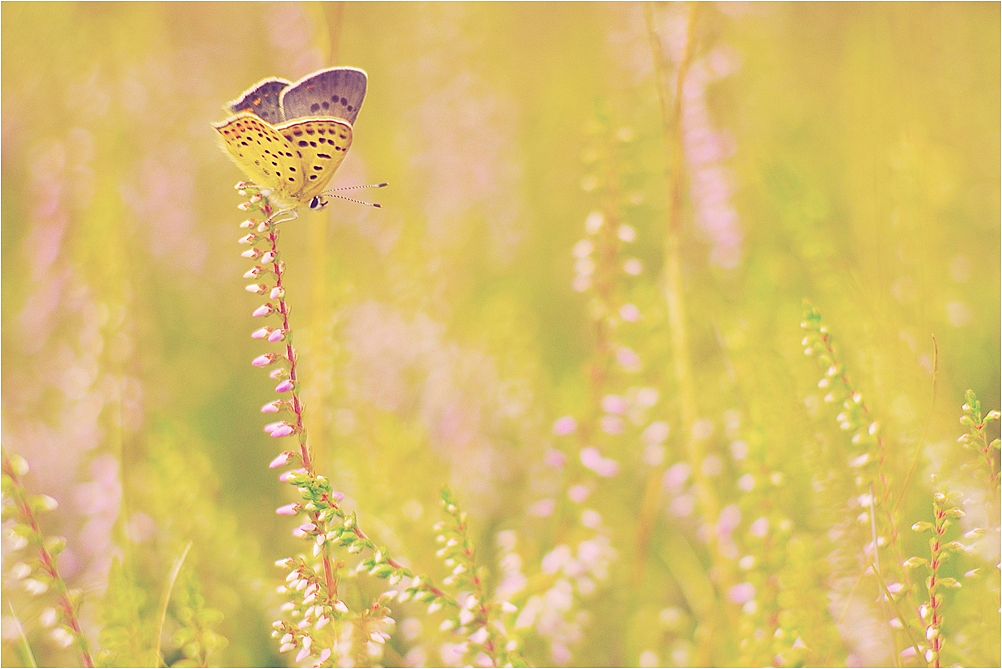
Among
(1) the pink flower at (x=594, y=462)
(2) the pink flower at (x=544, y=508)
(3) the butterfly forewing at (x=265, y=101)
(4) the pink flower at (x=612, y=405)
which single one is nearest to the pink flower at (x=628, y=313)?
(4) the pink flower at (x=612, y=405)

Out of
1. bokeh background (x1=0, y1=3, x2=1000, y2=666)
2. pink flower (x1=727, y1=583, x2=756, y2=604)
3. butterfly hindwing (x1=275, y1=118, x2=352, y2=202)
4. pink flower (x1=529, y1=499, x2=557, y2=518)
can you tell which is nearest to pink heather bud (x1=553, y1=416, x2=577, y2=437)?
bokeh background (x1=0, y1=3, x2=1000, y2=666)

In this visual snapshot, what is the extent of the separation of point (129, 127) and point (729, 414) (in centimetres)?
294

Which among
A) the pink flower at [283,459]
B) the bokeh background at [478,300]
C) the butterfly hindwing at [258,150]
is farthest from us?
the bokeh background at [478,300]

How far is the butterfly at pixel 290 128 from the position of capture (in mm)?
1410

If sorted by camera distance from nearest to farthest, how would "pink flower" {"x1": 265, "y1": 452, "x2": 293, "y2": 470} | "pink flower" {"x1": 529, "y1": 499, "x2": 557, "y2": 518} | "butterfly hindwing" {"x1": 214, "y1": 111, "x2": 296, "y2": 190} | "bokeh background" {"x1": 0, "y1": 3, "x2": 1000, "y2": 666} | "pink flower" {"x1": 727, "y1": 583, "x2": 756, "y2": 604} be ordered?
1. "pink flower" {"x1": 265, "y1": 452, "x2": 293, "y2": 470}
2. "butterfly hindwing" {"x1": 214, "y1": 111, "x2": 296, "y2": 190}
3. "pink flower" {"x1": 727, "y1": 583, "x2": 756, "y2": 604}
4. "bokeh background" {"x1": 0, "y1": 3, "x2": 1000, "y2": 666}
5. "pink flower" {"x1": 529, "y1": 499, "x2": 557, "y2": 518}

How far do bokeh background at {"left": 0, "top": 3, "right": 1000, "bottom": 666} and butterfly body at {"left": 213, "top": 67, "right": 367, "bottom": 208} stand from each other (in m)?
0.42

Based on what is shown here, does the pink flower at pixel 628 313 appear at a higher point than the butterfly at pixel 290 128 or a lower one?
lower

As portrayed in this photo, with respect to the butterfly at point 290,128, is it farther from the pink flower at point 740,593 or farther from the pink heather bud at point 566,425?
the pink flower at point 740,593

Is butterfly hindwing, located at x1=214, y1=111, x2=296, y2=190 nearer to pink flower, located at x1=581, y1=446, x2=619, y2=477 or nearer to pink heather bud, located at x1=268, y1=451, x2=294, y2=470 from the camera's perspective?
pink heather bud, located at x1=268, y1=451, x2=294, y2=470

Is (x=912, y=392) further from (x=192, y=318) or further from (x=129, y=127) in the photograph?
(x=129, y=127)

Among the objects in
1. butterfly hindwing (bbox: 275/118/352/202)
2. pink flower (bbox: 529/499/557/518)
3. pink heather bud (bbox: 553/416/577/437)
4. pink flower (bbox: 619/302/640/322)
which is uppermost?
butterfly hindwing (bbox: 275/118/352/202)

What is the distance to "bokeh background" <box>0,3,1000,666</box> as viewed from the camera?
5.99ft

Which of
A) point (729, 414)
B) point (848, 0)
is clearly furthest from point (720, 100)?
point (848, 0)

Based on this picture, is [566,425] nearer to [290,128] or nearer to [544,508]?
[544,508]
